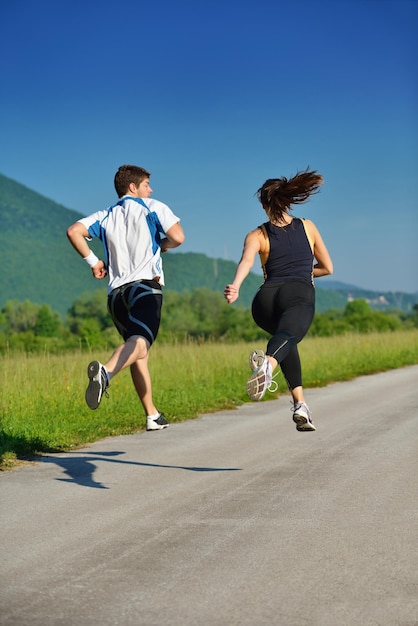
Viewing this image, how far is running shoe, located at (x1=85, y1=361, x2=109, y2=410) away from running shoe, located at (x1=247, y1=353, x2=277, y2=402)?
3.48 feet

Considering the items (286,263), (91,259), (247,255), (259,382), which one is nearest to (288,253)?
(286,263)

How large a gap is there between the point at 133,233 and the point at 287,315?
1416 millimetres

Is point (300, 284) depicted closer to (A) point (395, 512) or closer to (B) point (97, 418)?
(A) point (395, 512)

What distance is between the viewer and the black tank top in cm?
729

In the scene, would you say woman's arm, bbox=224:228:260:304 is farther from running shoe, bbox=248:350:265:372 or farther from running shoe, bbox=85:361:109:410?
running shoe, bbox=85:361:109:410

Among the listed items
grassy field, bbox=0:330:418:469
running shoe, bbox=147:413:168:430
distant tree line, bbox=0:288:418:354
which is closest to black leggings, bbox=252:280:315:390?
running shoe, bbox=147:413:168:430

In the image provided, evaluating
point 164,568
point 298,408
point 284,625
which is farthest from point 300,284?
point 284,625

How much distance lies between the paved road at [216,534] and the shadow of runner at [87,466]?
2 centimetres

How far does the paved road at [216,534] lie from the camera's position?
12.3 feet

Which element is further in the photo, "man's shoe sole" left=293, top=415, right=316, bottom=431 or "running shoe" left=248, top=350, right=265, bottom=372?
"man's shoe sole" left=293, top=415, right=316, bottom=431

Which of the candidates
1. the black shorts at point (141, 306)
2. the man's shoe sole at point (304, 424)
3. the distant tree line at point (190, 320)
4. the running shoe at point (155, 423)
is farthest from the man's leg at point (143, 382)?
the distant tree line at point (190, 320)

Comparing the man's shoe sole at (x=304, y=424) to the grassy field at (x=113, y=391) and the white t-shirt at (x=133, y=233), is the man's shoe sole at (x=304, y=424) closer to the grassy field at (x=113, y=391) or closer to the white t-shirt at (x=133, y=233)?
the white t-shirt at (x=133, y=233)

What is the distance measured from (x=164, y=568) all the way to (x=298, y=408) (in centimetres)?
322

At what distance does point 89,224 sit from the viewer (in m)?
7.45
